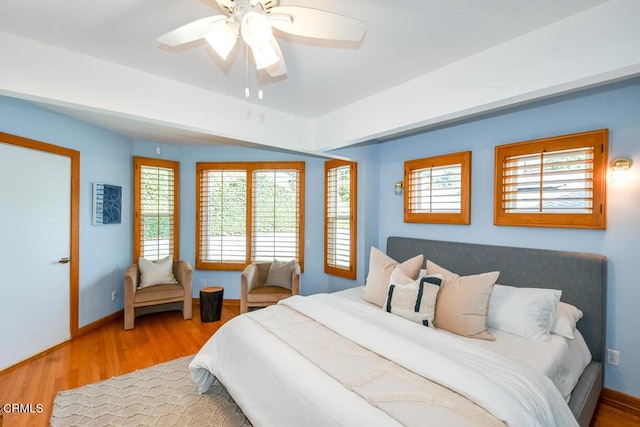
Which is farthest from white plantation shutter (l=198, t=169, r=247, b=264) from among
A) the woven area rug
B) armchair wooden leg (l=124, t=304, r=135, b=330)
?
the woven area rug

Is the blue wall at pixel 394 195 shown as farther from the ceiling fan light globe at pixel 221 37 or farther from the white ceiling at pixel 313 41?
the ceiling fan light globe at pixel 221 37

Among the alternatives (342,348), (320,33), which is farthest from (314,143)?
(342,348)

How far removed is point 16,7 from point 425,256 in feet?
12.7

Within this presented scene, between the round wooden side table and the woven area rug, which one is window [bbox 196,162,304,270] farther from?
the woven area rug

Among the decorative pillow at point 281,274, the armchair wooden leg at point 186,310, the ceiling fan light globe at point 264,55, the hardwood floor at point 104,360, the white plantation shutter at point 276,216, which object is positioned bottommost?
the hardwood floor at point 104,360

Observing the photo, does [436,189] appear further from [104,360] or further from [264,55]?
[104,360]

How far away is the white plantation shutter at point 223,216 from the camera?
472cm

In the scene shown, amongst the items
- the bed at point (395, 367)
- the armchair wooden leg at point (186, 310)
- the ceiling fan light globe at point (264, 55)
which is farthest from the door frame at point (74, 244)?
the ceiling fan light globe at point (264, 55)

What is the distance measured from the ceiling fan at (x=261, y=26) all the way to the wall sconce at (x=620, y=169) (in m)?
2.20

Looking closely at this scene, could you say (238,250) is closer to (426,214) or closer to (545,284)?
(426,214)

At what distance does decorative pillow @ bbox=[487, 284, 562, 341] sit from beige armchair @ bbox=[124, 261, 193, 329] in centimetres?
360

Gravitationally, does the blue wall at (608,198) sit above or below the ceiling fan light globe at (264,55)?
below

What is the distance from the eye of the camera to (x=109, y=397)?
7.82 feet

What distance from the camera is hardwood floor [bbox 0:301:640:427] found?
2250 mm
